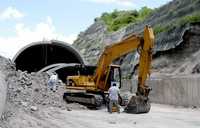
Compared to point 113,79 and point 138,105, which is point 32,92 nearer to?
point 113,79

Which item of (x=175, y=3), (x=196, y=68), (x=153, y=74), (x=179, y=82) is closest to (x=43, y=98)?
(x=179, y=82)

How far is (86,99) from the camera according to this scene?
86.9 feet

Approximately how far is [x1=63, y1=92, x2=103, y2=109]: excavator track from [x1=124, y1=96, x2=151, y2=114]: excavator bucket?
86.5 inches

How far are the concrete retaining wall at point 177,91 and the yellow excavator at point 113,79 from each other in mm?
4203

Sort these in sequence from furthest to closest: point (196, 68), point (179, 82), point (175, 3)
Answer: point (175, 3) → point (196, 68) → point (179, 82)

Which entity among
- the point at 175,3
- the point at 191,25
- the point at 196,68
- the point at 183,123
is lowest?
the point at 183,123

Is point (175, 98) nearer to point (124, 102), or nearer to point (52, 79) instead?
point (124, 102)

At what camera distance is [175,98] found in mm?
30062

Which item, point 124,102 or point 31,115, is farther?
point 124,102

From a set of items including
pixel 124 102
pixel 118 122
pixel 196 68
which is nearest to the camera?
pixel 118 122

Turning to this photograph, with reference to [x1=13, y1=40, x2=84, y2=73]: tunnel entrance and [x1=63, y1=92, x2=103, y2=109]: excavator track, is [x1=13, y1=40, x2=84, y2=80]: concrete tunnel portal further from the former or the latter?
[x1=63, y1=92, x2=103, y2=109]: excavator track

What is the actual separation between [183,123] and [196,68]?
16.3 metres

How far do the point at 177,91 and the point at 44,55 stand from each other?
25.1 meters

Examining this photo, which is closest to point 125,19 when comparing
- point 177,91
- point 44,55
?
point 44,55
